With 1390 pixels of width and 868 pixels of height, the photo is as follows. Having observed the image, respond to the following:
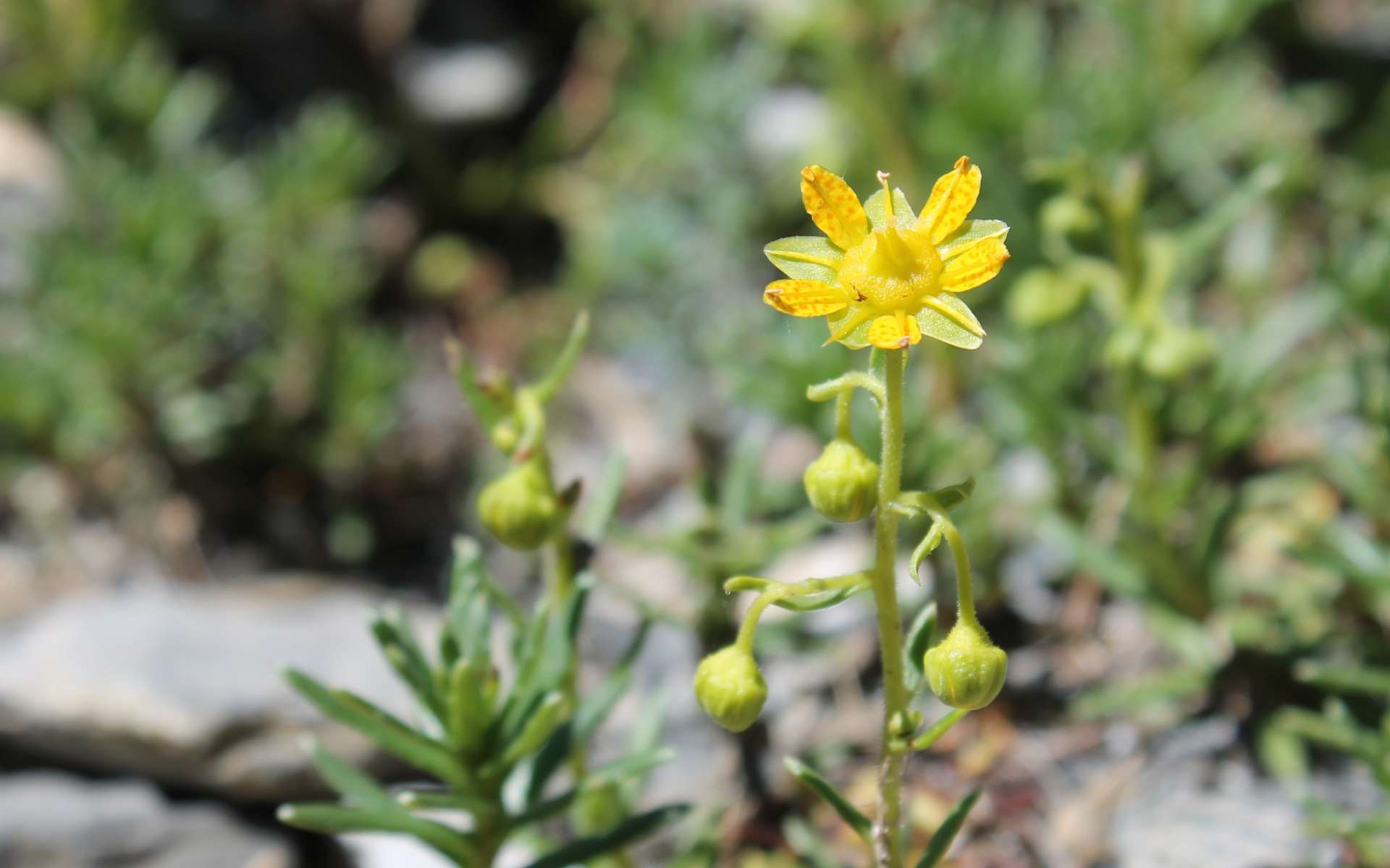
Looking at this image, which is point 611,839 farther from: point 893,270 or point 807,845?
point 893,270

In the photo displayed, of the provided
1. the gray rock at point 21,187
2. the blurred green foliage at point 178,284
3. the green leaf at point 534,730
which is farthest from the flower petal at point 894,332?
the gray rock at point 21,187

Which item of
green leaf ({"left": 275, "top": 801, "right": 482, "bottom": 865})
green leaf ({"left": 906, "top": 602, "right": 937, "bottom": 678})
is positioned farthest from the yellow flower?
green leaf ({"left": 275, "top": 801, "right": 482, "bottom": 865})

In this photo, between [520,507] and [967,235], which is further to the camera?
[520,507]

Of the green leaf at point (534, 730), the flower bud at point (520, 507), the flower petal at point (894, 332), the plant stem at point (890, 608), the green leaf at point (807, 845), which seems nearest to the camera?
the flower petal at point (894, 332)

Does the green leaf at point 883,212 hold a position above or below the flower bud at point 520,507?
above

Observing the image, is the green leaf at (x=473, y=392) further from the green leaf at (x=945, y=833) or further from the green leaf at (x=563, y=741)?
the green leaf at (x=945, y=833)

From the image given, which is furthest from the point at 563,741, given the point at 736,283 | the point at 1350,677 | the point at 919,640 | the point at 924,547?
the point at 736,283
